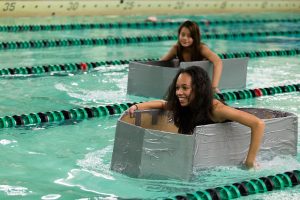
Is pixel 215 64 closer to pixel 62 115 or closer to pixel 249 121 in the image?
pixel 62 115

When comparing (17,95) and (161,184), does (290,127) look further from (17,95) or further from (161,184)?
(17,95)

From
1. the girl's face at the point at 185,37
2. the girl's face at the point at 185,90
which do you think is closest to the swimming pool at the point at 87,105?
the girl's face at the point at 185,90

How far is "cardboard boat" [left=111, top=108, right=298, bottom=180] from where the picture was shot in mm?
3398

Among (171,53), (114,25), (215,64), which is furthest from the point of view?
(114,25)

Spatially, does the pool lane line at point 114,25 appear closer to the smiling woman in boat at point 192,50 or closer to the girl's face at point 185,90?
the smiling woman in boat at point 192,50

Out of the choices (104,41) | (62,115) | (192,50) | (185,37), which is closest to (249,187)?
(62,115)

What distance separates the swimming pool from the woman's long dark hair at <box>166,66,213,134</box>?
0.26m

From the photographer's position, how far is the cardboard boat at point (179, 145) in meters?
3.40

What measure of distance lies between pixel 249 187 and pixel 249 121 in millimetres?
355

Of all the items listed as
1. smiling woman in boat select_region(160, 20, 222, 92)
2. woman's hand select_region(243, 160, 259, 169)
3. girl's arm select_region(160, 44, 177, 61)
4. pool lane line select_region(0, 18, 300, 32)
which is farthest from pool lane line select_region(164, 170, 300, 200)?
pool lane line select_region(0, 18, 300, 32)

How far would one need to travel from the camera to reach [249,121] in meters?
3.55

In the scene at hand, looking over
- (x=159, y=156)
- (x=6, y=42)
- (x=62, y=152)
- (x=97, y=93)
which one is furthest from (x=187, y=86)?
(x=6, y=42)

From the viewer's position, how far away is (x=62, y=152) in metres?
4.01

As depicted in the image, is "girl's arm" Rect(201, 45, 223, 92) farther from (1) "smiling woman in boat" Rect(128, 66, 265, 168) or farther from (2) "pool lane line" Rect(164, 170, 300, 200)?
(2) "pool lane line" Rect(164, 170, 300, 200)
